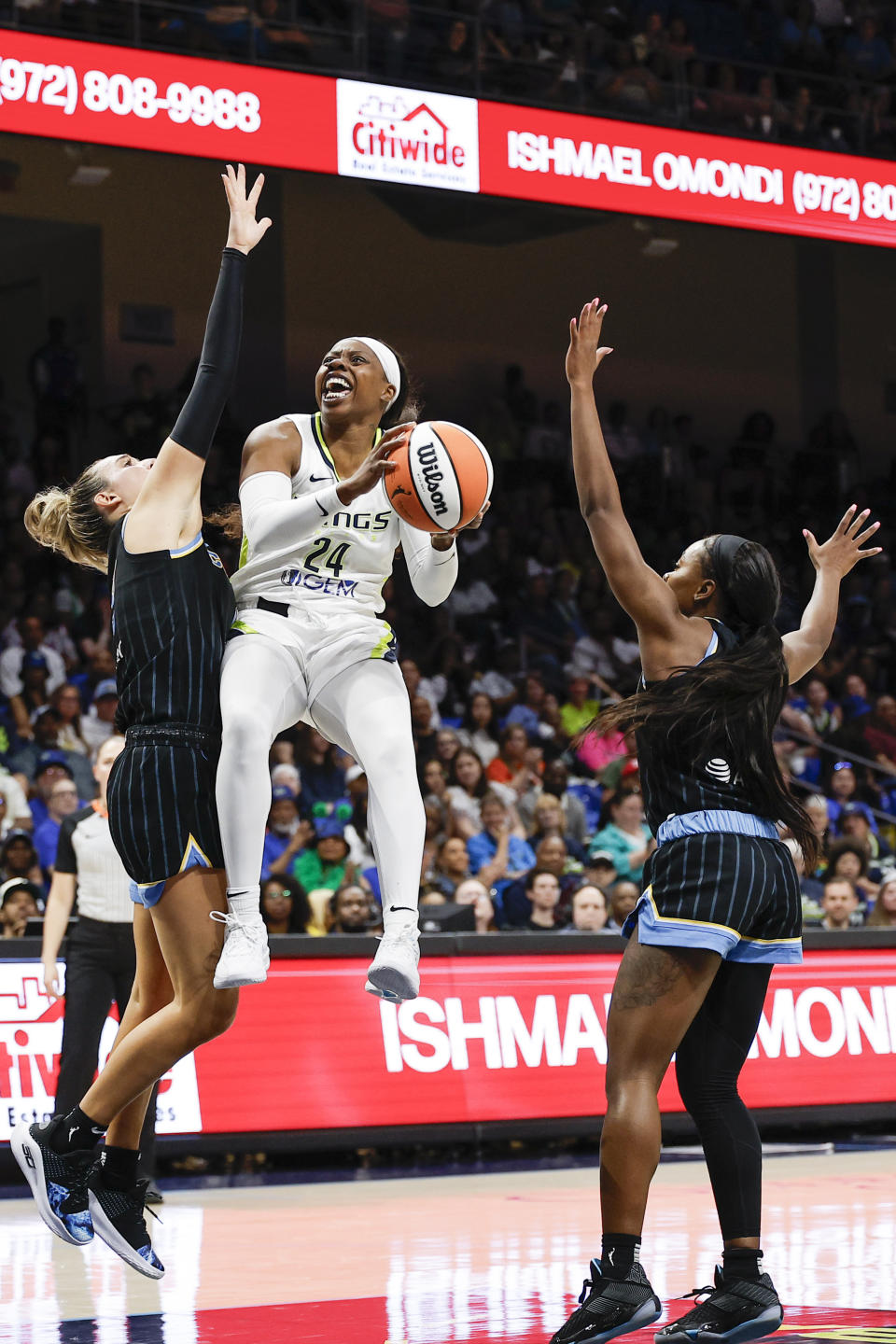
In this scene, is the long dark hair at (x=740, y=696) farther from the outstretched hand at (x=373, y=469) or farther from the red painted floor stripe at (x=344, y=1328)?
the red painted floor stripe at (x=344, y=1328)

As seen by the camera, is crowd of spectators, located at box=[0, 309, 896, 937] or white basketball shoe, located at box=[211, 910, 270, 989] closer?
white basketball shoe, located at box=[211, 910, 270, 989]

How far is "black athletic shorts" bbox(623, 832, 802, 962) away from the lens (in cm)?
463

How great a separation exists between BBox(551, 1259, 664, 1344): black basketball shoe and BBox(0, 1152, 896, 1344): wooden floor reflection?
19.4 inches

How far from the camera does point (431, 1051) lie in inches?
387

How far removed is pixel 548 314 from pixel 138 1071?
1589 cm

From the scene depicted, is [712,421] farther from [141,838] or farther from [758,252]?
[141,838]

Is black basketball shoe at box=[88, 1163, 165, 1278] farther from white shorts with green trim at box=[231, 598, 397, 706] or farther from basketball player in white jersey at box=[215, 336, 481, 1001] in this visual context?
white shorts with green trim at box=[231, 598, 397, 706]

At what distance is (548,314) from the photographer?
19.8 metres

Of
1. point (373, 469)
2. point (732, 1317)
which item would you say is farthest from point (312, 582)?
point (732, 1317)

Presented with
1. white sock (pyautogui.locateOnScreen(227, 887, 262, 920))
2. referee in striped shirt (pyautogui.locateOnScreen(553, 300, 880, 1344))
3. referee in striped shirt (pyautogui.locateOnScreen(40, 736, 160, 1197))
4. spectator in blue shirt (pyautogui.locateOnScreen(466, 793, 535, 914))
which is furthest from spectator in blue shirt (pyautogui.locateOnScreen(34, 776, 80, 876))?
referee in striped shirt (pyautogui.locateOnScreen(553, 300, 880, 1344))

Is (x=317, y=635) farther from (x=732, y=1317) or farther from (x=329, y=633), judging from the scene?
(x=732, y=1317)

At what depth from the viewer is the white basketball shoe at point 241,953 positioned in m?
4.64

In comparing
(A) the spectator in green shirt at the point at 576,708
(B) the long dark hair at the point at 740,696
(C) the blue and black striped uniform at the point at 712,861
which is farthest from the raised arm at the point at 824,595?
(A) the spectator in green shirt at the point at 576,708

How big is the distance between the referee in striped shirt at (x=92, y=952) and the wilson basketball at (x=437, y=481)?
3.72 m
